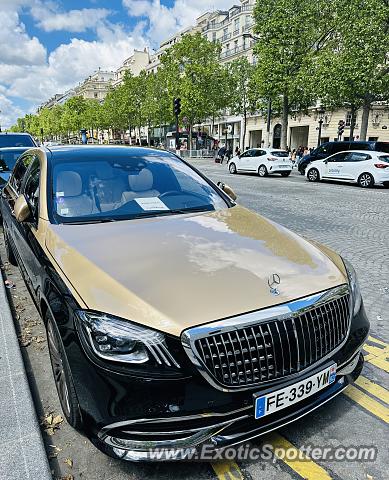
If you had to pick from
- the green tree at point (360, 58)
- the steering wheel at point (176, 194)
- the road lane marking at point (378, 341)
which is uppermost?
the green tree at point (360, 58)

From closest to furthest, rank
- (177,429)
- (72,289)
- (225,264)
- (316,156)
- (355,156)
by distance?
(177,429)
(72,289)
(225,264)
(355,156)
(316,156)

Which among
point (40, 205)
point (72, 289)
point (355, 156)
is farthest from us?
point (355, 156)

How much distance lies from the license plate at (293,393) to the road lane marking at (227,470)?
1.34ft

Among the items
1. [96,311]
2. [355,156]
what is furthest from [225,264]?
[355,156]

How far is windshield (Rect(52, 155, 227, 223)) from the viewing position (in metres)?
3.13

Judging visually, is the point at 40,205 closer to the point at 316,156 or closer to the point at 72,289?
the point at 72,289

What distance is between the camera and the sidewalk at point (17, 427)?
2.08m

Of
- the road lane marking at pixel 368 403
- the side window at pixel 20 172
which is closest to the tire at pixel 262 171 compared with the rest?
the side window at pixel 20 172

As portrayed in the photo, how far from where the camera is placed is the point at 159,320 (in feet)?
6.17

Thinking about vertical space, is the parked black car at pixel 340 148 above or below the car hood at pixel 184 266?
below

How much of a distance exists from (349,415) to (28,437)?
1.96 m

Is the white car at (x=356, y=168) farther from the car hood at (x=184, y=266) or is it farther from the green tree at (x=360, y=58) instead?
the car hood at (x=184, y=266)

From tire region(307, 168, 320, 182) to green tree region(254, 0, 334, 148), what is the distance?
33.9 ft

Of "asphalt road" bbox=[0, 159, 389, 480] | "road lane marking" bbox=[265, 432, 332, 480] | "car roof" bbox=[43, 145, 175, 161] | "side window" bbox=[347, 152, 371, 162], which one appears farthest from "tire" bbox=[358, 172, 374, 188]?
"road lane marking" bbox=[265, 432, 332, 480]
